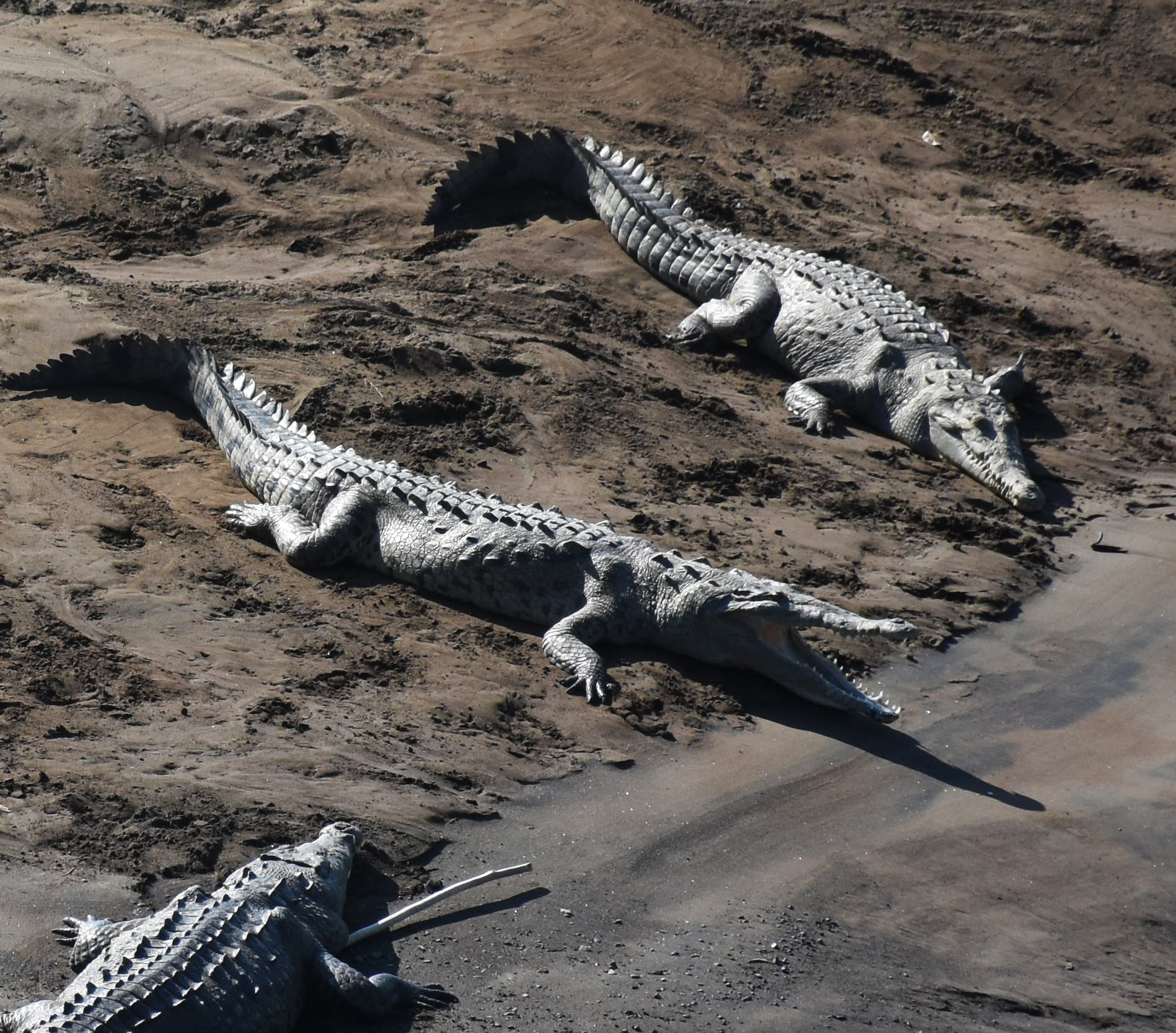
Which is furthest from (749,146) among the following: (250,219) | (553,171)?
(250,219)

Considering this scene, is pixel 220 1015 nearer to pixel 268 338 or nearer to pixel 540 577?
pixel 540 577

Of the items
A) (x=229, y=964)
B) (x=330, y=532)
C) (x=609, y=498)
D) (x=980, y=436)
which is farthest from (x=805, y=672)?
(x=980, y=436)

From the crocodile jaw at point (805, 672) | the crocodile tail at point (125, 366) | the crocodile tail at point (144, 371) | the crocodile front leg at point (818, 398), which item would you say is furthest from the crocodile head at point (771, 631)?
the crocodile tail at point (125, 366)

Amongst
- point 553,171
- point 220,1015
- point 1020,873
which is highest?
point 553,171

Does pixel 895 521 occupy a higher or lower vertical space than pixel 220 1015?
higher

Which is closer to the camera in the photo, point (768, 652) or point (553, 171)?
point (768, 652)

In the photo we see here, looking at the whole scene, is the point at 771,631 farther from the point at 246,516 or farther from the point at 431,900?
the point at 246,516
